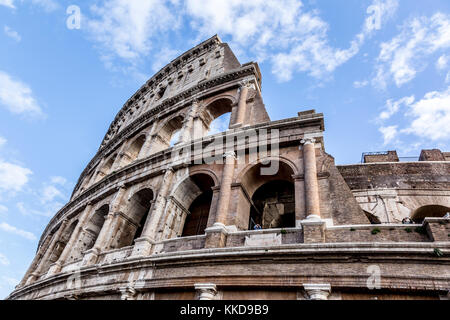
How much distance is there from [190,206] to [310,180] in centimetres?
515

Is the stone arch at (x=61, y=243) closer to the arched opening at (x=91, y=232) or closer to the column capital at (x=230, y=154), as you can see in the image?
the arched opening at (x=91, y=232)

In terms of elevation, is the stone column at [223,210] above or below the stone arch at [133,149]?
below

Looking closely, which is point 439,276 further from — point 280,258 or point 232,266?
point 232,266

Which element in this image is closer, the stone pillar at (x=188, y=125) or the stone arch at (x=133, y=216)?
the stone arch at (x=133, y=216)

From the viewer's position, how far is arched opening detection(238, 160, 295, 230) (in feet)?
29.6

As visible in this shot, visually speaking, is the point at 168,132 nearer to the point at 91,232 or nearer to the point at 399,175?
the point at 91,232

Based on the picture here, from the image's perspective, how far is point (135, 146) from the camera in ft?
54.1

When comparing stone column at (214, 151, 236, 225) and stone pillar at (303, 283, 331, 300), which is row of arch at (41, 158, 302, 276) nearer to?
stone column at (214, 151, 236, 225)

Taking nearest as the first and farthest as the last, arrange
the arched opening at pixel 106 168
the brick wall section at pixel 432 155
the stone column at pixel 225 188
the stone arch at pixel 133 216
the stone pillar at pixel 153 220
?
the stone column at pixel 225 188 → the stone pillar at pixel 153 220 → the stone arch at pixel 133 216 → the brick wall section at pixel 432 155 → the arched opening at pixel 106 168

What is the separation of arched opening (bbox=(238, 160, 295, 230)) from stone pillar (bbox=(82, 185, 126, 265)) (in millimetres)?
5225

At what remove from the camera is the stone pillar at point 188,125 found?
12106 millimetres

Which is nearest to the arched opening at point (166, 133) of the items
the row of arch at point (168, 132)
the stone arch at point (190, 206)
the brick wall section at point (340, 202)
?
the row of arch at point (168, 132)

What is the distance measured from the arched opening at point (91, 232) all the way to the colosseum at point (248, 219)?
5cm
